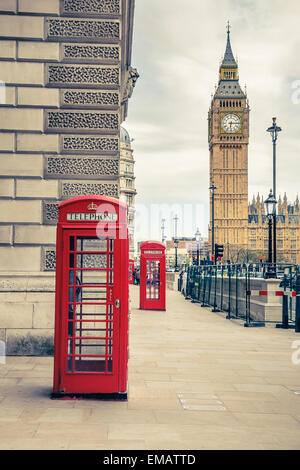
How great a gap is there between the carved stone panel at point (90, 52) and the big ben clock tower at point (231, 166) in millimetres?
121143

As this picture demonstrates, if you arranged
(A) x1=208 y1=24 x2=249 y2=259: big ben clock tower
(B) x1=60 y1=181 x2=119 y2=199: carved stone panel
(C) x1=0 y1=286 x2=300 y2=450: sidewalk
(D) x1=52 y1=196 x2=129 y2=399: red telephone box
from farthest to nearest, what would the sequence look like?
(A) x1=208 y1=24 x2=249 y2=259: big ben clock tower, (B) x1=60 y1=181 x2=119 y2=199: carved stone panel, (D) x1=52 y1=196 x2=129 y2=399: red telephone box, (C) x1=0 y1=286 x2=300 y2=450: sidewalk

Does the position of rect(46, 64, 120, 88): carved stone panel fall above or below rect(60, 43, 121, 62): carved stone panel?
below

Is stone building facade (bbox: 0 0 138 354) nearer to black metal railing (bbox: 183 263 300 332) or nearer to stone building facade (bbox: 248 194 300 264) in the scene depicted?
black metal railing (bbox: 183 263 300 332)

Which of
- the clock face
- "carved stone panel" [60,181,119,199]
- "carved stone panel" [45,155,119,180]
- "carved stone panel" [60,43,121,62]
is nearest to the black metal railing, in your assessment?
"carved stone panel" [60,181,119,199]

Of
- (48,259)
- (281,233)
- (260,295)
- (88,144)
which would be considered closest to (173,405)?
(48,259)

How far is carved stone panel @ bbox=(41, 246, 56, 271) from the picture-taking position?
8.49 m

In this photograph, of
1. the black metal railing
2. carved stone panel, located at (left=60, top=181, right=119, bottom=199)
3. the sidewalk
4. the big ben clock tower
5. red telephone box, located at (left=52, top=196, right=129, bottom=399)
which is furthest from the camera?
the big ben clock tower

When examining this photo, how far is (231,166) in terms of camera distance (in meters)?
131

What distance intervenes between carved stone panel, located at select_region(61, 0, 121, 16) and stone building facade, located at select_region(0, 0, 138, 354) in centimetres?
2

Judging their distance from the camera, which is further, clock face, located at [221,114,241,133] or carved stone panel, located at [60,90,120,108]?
clock face, located at [221,114,241,133]

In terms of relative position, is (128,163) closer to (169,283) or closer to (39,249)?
(169,283)

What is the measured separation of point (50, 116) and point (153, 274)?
9.51m

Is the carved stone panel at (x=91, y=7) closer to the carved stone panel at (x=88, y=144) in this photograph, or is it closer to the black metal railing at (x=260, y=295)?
the carved stone panel at (x=88, y=144)

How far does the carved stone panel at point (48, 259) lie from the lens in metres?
8.49
